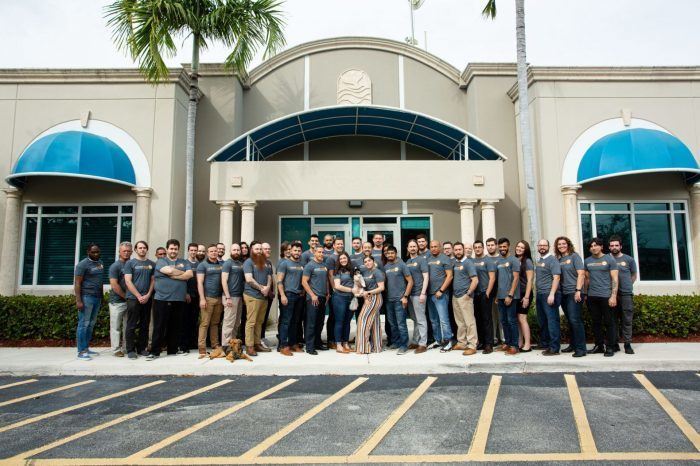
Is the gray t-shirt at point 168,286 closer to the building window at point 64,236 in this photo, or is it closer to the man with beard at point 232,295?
the man with beard at point 232,295

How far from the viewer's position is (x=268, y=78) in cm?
1441

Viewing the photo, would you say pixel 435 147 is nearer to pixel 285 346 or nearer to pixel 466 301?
pixel 466 301

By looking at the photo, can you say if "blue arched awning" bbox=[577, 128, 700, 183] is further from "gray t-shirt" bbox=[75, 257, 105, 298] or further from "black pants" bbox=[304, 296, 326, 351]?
"gray t-shirt" bbox=[75, 257, 105, 298]

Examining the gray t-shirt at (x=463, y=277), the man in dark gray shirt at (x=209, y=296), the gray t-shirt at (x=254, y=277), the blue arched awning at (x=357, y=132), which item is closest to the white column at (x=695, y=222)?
the blue arched awning at (x=357, y=132)

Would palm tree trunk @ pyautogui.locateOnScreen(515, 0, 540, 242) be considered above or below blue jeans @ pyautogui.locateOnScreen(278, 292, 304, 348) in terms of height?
above

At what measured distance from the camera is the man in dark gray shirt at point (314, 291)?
7699 millimetres

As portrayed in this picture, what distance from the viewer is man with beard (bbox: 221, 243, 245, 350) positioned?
7488 mm

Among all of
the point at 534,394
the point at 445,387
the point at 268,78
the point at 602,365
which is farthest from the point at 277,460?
the point at 268,78

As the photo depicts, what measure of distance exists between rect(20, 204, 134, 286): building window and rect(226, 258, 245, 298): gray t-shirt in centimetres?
583

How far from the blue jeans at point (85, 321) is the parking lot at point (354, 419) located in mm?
1113

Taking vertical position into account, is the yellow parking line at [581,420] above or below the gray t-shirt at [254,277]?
below

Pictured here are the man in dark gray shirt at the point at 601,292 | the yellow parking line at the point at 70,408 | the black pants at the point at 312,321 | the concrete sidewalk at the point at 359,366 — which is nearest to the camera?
the yellow parking line at the point at 70,408

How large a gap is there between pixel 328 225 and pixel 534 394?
30.1 feet

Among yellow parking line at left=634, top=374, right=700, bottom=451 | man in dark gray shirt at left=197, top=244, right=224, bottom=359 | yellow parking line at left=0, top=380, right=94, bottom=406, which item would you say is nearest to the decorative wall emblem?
man in dark gray shirt at left=197, top=244, right=224, bottom=359
